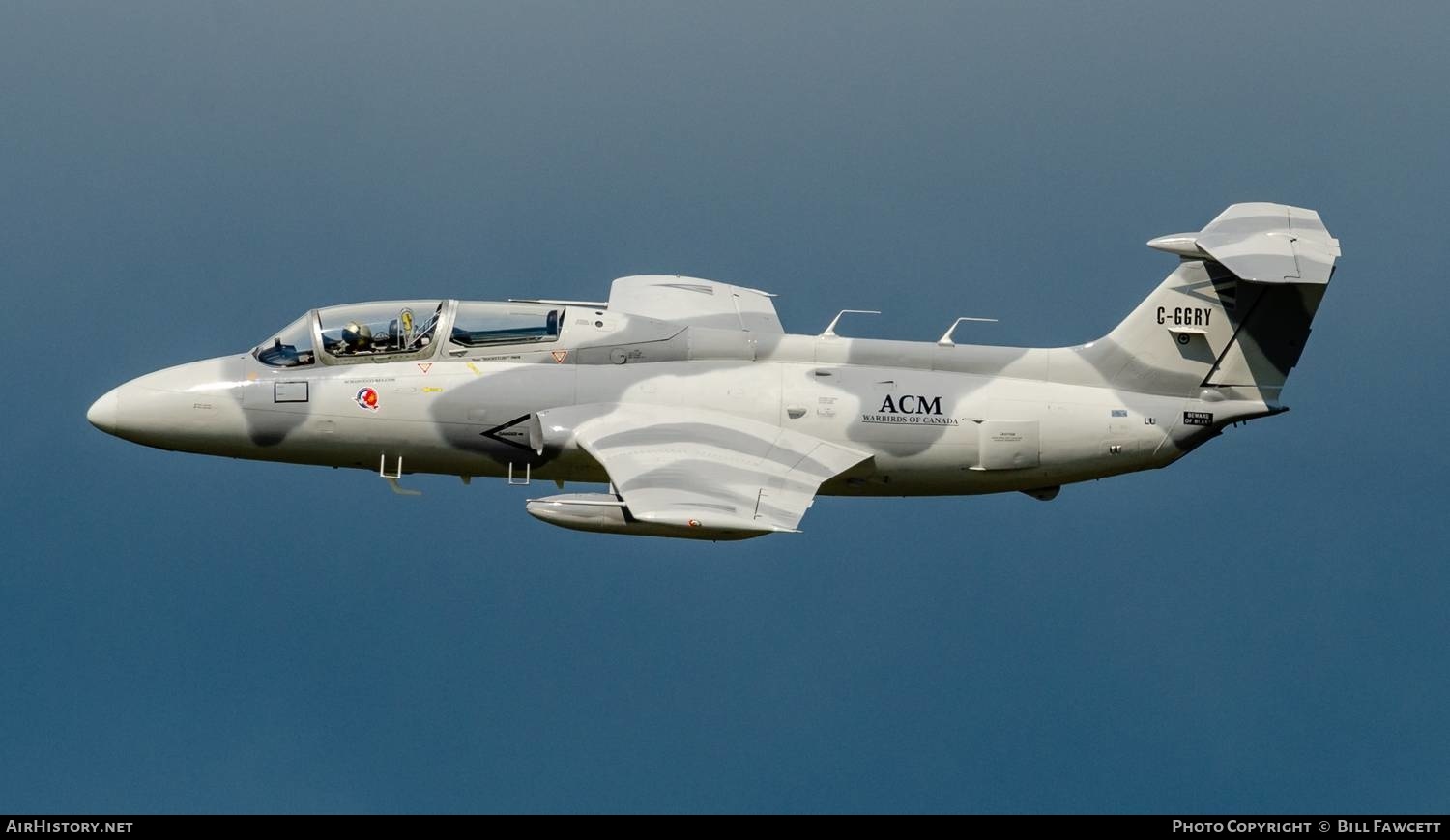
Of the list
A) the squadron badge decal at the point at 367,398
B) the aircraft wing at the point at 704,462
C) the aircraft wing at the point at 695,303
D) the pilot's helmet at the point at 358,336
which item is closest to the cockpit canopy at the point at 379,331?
the pilot's helmet at the point at 358,336

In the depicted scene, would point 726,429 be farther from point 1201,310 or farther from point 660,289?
point 1201,310

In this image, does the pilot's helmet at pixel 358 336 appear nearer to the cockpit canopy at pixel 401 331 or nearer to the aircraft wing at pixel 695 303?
the cockpit canopy at pixel 401 331

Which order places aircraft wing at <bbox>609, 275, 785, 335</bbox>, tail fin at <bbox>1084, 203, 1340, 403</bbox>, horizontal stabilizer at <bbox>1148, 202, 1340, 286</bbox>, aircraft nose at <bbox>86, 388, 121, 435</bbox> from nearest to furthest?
1. horizontal stabilizer at <bbox>1148, 202, 1340, 286</bbox>
2. aircraft nose at <bbox>86, 388, 121, 435</bbox>
3. tail fin at <bbox>1084, 203, 1340, 403</bbox>
4. aircraft wing at <bbox>609, 275, 785, 335</bbox>

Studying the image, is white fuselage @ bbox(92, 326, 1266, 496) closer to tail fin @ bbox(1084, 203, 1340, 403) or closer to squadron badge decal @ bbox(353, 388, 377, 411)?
squadron badge decal @ bbox(353, 388, 377, 411)

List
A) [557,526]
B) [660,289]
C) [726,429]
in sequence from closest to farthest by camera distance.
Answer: [557,526] → [726,429] → [660,289]

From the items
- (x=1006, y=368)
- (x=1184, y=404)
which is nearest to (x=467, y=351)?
(x=1006, y=368)

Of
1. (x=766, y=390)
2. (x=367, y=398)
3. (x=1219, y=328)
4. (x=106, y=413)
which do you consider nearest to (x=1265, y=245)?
(x=1219, y=328)

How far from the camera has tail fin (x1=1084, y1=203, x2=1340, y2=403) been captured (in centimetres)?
3108

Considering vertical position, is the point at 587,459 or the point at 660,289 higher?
the point at 660,289

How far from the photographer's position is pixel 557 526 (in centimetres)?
2783

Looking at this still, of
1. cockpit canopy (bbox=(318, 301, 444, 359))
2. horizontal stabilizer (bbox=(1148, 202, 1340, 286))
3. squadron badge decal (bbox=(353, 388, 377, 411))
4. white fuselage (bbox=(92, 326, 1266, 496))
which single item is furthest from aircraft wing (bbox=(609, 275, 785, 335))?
horizontal stabilizer (bbox=(1148, 202, 1340, 286))

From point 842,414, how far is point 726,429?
5.00 feet

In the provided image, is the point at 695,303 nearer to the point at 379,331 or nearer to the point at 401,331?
the point at 401,331

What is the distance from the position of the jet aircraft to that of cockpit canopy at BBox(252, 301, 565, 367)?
0.03m
